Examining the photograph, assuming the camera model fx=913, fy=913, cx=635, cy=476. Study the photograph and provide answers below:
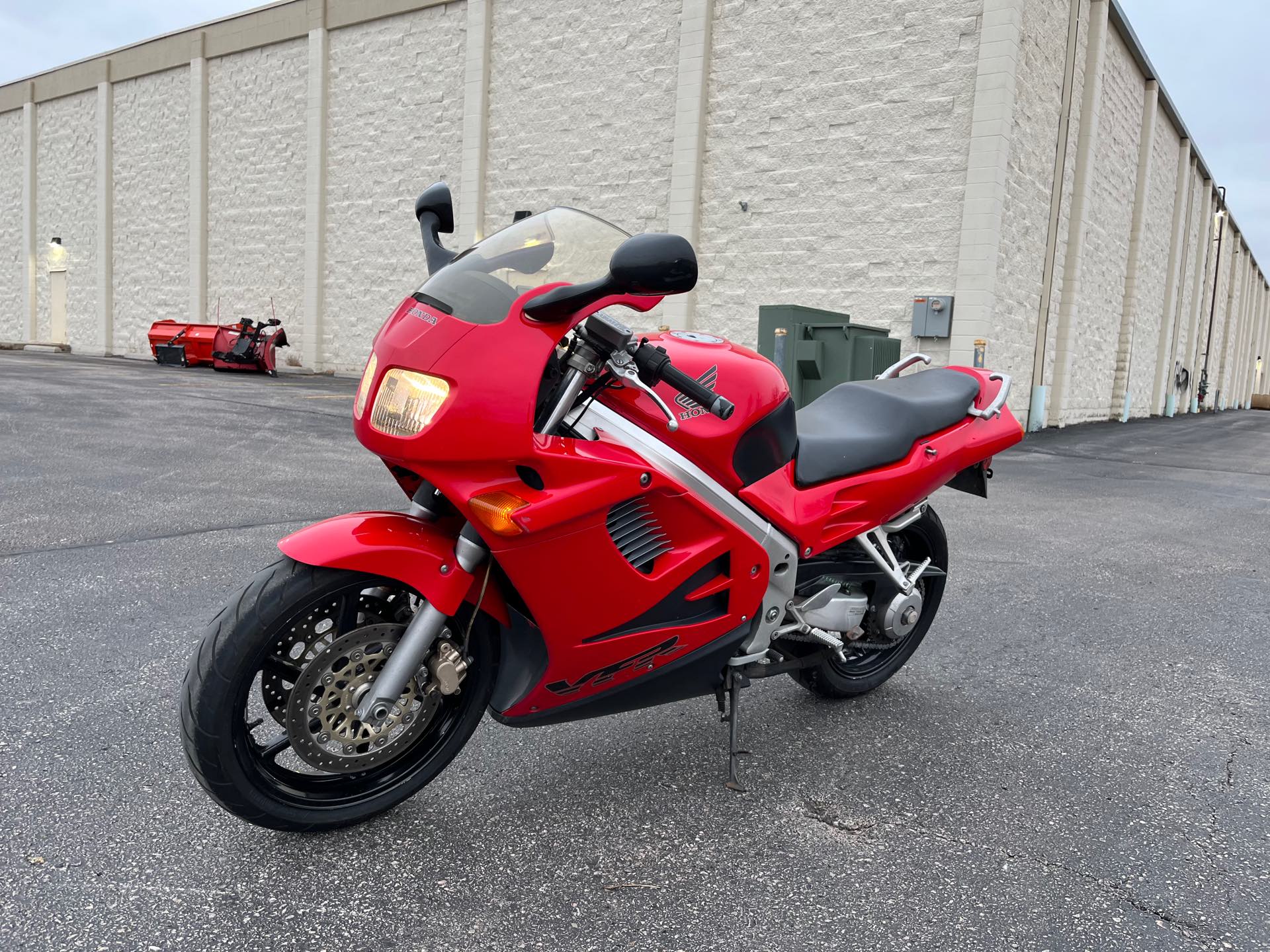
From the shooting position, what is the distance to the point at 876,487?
285 cm

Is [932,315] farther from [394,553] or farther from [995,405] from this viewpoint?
[394,553]

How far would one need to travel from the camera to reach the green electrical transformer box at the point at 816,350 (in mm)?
10836

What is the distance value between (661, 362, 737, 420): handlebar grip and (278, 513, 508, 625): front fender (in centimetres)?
66

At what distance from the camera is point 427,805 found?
247 centimetres

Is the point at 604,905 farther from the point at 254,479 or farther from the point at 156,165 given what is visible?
the point at 156,165

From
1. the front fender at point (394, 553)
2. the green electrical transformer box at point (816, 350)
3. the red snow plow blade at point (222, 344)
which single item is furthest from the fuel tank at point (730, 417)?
the red snow plow blade at point (222, 344)

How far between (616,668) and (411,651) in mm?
539

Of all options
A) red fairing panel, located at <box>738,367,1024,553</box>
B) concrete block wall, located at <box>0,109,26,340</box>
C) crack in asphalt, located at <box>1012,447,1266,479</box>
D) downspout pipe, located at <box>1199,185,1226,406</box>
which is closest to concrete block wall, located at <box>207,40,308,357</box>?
concrete block wall, located at <box>0,109,26,340</box>

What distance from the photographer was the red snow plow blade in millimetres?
20141

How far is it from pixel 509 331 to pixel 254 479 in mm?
5747

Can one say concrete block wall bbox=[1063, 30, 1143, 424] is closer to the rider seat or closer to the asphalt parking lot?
the asphalt parking lot

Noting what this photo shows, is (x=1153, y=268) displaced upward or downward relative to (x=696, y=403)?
upward

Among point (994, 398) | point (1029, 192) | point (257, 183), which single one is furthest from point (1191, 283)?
point (994, 398)

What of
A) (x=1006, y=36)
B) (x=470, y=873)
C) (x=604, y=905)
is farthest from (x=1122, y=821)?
(x=1006, y=36)
